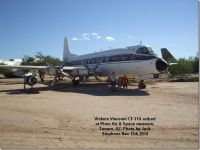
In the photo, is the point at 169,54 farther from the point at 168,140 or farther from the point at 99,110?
the point at 168,140

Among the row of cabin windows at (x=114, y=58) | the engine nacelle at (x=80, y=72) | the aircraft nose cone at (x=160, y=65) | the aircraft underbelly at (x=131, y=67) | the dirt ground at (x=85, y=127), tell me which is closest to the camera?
the dirt ground at (x=85, y=127)

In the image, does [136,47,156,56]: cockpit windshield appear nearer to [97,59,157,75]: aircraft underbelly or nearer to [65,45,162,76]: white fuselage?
[65,45,162,76]: white fuselage

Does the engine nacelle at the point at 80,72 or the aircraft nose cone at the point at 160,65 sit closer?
the aircraft nose cone at the point at 160,65

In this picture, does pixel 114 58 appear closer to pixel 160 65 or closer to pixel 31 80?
pixel 160 65

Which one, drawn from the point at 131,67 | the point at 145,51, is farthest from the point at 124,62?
the point at 145,51

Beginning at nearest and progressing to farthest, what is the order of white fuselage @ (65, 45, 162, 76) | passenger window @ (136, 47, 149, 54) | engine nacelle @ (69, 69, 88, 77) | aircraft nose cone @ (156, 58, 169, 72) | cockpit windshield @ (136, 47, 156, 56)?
aircraft nose cone @ (156, 58, 169, 72) → white fuselage @ (65, 45, 162, 76) → cockpit windshield @ (136, 47, 156, 56) → passenger window @ (136, 47, 149, 54) → engine nacelle @ (69, 69, 88, 77)

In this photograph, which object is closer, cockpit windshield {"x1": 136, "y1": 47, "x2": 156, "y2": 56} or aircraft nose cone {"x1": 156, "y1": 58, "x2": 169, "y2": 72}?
aircraft nose cone {"x1": 156, "y1": 58, "x2": 169, "y2": 72}

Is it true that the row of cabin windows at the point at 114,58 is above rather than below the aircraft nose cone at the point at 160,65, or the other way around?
above

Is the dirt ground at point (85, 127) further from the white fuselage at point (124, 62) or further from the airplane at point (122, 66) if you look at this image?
the white fuselage at point (124, 62)

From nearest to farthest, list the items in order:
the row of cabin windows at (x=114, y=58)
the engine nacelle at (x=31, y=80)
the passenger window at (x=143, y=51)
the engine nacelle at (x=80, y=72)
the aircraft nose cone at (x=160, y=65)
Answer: the aircraft nose cone at (x=160, y=65), the passenger window at (x=143, y=51), the row of cabin windows at (x=114, y=58), the engine nacelle at (x=31, y=80), the engine nacelle at (x=80, y=72)

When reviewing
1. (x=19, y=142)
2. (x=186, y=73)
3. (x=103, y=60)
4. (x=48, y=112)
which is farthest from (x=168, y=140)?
(x=186, y=73)

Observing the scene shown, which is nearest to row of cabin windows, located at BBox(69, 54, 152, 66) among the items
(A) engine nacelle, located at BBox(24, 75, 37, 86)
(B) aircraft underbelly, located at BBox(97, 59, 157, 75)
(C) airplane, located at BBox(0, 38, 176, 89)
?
(C) airplane, located at BBox(0, 38, 176, 89)

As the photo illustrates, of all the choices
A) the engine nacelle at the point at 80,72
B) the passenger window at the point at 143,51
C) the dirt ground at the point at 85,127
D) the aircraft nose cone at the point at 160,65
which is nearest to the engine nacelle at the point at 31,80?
the engine nacelle at the point at 80,72

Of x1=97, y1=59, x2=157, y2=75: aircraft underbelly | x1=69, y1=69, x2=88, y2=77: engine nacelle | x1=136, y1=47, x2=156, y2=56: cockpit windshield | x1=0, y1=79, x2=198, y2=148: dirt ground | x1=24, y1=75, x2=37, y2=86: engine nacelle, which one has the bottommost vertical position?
x1=0, y1=79, x2=198, y2=148: dirt ground
